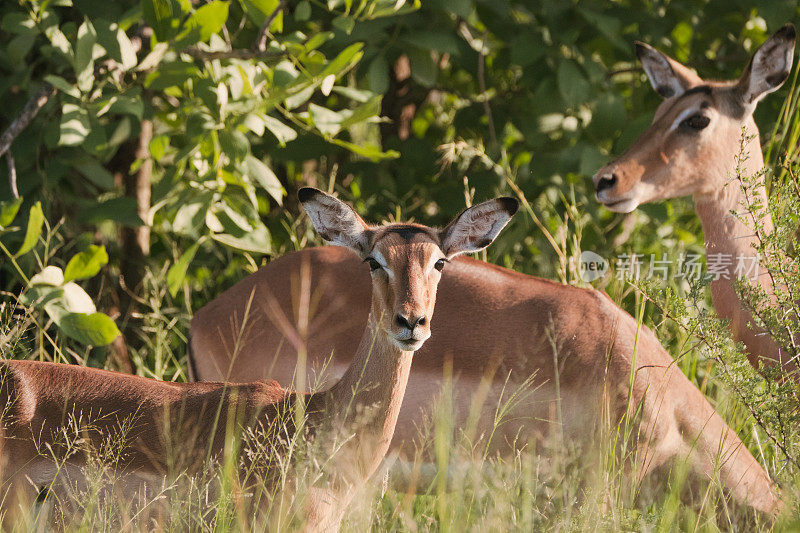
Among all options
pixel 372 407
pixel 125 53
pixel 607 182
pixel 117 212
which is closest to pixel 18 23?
pixel 125 53

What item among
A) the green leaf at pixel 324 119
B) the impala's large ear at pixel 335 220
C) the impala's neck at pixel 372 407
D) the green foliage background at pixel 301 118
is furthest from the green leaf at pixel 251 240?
the impala's neck at pixel 372 407

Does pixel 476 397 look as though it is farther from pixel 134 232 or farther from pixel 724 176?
pixel 134 232

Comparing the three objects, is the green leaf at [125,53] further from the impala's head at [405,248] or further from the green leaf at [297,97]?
the impala's head at [405,248]

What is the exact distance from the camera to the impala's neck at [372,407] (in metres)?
3.01

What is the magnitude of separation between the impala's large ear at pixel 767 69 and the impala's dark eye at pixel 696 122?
0.22 metres

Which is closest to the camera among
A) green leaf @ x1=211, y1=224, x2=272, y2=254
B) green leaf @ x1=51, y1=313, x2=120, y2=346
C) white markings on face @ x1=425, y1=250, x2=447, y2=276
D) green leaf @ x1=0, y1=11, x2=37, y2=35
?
white markings on face @ x1=425, y1=250, x2=447, y2=276

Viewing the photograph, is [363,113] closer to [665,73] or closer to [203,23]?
[203,23]

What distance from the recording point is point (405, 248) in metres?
3.07

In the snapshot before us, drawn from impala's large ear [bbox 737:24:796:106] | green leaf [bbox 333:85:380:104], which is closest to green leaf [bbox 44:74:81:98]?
green leaf [bbox 333:85:380:104]

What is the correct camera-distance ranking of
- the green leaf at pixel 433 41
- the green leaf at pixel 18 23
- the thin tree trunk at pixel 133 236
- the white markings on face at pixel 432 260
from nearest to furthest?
the white markings on face at pixel 432 260
the green leaf at pixel 18 23
the green leaf at pixel 433 41
the thin tree trunk at pixel 133 236

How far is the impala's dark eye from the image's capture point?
410 cm

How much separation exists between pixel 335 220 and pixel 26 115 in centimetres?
198

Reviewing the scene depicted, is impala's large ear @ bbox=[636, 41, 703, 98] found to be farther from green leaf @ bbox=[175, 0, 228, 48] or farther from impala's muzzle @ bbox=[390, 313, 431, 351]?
impala's muzzle @ bbox=[390, 313, 431, 351]

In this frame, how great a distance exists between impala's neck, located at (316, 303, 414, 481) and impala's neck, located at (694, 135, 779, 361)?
Answer: 4.99 ft
